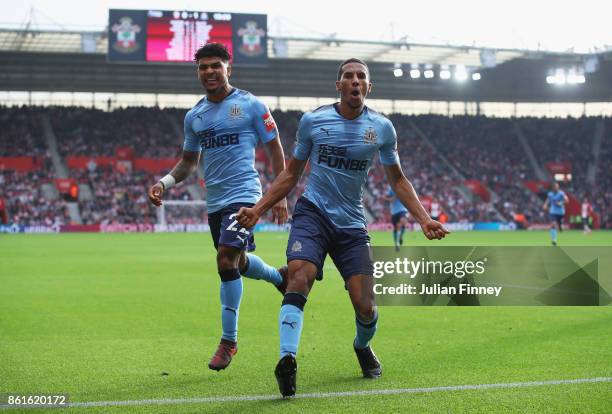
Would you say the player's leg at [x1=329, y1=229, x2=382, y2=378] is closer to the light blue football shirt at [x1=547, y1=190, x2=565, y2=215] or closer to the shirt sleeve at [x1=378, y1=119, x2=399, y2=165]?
the shirt sleeve at [x1=378, y1=119, x2=399, y2=165]

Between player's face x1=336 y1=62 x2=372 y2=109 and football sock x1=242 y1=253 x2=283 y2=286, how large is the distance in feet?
6.56

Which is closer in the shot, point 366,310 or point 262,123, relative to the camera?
point 366,310

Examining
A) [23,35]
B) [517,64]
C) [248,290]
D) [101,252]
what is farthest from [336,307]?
[517,64]

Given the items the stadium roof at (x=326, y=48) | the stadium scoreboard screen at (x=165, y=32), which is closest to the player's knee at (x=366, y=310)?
the stadium scoreboard screen at (x=165, y=32)

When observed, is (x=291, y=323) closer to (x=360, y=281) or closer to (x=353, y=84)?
(x=360, y=281)

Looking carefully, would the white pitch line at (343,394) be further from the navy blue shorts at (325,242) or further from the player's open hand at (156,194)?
the player's open hand at (156,194)

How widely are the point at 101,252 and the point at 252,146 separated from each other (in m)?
18.4

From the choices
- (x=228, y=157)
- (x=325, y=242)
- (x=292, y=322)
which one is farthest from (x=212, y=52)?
(x=292, y=322)

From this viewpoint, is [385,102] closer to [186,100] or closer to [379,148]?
[186,100]

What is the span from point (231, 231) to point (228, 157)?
69 cm

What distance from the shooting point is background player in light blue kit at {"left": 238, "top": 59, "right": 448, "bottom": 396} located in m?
5.75

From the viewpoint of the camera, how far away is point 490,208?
52.8m

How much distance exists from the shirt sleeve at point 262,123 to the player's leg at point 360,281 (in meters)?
1.33

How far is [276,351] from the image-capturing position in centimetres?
714
